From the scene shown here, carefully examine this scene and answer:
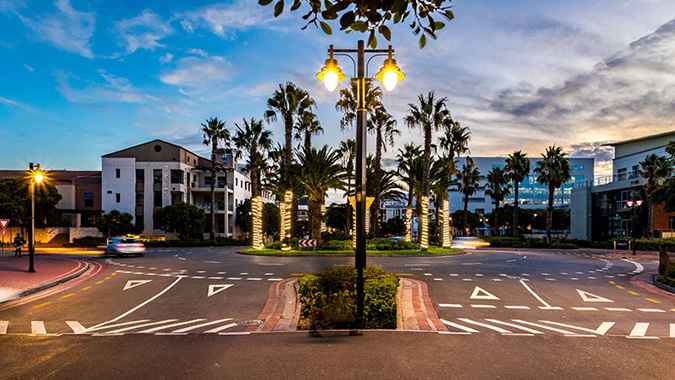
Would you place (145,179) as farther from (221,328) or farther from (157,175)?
(221,328)

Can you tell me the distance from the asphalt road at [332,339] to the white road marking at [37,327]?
0.04 meters

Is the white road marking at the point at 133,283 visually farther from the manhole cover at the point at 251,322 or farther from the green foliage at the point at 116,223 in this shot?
the green foliage at the point at 116,223

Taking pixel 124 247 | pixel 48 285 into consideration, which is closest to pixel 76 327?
pixel 48 285

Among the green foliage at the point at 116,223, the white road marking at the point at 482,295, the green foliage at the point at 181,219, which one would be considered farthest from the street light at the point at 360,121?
the green foliage at the point at 116,223

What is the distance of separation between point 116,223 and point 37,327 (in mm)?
45184

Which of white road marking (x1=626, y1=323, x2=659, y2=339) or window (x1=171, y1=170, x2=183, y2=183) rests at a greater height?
window (x1=171, y1=170, x2=183, y2=183)

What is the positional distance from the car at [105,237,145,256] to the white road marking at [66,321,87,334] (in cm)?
2191

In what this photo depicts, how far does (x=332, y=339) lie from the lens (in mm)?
8234

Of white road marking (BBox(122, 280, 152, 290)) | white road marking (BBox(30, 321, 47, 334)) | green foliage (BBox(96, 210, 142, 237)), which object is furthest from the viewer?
green foliage (BBox(96, 210, 142, 237))

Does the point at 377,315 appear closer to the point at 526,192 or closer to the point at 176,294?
the point at 176,294

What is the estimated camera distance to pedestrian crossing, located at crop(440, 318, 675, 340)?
29.6 feet

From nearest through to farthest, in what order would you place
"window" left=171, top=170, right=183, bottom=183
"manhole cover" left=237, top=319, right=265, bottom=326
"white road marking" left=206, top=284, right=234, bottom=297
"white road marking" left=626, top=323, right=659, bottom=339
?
"white road marking" left=626, top=323, right=659, bottom=339 < "manhole cover" left=237, top=319, right=265, bottom=326 < "white road marking" left=206, top=284, right=234, bottom=297 < "window" left=171, top=170, right=183, bottom=183

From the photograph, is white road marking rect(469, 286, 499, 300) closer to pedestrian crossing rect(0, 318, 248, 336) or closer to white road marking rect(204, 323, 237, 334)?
pedestrian crossing rect(0, 318, 248, 336)

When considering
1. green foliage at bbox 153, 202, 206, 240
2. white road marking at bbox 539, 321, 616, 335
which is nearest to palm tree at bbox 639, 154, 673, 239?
white road marking at bbox 539, 321, 616, 335
